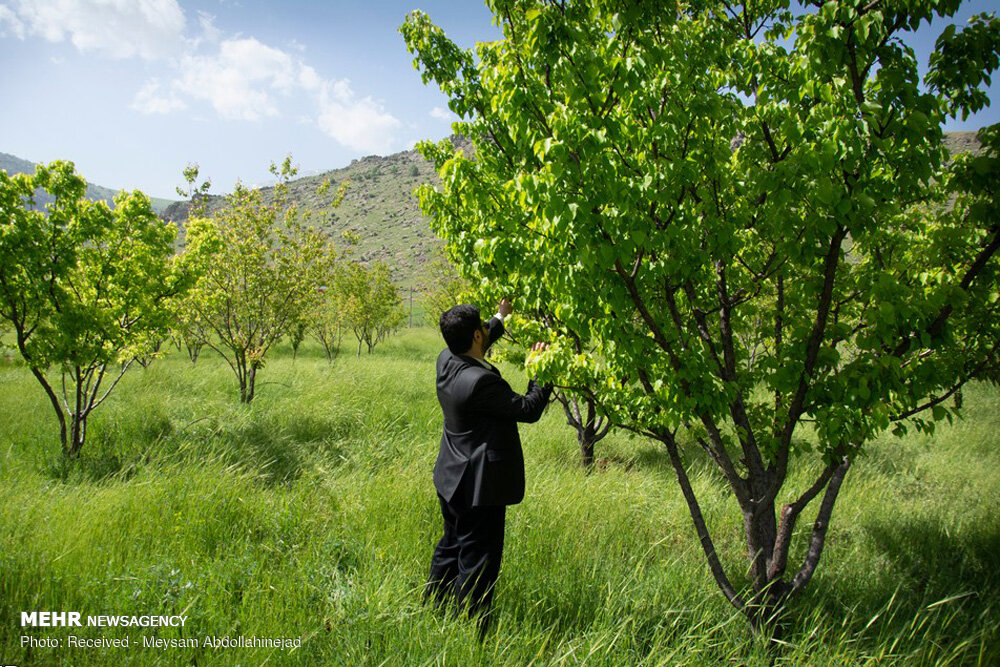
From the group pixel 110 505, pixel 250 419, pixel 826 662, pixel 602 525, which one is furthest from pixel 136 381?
pixel 826 662

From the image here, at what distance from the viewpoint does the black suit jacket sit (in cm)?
269

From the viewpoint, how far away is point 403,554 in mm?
3688

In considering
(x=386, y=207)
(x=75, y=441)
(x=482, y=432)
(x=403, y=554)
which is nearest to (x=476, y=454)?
(x=482, y=432)

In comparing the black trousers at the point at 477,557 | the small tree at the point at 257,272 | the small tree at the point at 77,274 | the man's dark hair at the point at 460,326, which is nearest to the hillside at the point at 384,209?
the small tree at the point at 257,272

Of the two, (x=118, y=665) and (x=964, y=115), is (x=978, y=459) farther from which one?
(x=118, y=665)

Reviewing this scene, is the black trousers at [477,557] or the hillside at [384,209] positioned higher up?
the hillside at [384,209]

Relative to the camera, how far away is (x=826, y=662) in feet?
8.67

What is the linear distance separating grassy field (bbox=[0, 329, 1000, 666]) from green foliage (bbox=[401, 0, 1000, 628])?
81 cm

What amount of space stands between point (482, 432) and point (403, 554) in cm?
154

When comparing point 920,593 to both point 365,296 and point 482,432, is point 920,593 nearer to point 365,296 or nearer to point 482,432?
point 482,432

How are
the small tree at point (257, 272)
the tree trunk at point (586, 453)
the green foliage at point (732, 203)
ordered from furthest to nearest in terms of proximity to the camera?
the small tree at point (257, 272) → the tree trunk at point (586, 453) → the green foliage at point (732, 203)

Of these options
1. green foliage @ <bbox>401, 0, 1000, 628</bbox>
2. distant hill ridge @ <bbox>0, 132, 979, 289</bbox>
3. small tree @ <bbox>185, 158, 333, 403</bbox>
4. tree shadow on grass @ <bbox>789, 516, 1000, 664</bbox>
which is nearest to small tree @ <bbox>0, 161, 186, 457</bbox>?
small tree @ <bbox>185, 158, 333, 403</bbox>

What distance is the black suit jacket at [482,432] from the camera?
269 cm

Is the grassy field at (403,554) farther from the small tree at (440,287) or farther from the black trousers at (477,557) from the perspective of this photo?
the small tree at (440,287)
